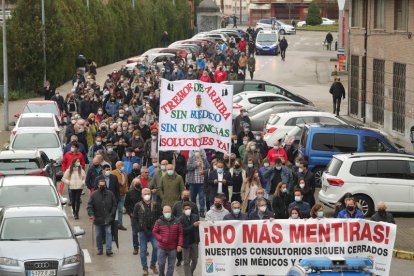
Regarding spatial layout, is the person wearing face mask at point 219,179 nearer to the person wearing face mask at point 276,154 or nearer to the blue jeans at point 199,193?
the blue jeans at point 199,193

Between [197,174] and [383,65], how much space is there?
17.6m

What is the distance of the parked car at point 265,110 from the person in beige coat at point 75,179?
36.8ft

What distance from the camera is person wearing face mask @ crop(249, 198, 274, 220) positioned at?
20.3 m

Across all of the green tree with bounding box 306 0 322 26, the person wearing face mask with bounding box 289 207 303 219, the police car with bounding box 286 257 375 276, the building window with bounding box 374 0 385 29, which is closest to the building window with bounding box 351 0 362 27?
the building window with bounding box 374 0 385 29

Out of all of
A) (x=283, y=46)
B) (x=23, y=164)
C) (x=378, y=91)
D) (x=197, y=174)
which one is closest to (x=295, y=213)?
(x=197, y=174)

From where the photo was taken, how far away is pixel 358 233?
734 inches

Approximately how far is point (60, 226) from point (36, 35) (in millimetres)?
33481

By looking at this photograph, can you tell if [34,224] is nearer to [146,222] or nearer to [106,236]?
[146,222]

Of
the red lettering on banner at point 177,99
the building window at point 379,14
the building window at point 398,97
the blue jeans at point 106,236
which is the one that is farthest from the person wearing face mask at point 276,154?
the building window at point 379,14

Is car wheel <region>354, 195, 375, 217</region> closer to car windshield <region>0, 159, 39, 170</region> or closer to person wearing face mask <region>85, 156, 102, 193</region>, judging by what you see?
person wearing face mask <region>85, 156, 102, 193</region>

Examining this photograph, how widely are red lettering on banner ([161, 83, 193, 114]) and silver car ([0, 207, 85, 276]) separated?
14.7 ft

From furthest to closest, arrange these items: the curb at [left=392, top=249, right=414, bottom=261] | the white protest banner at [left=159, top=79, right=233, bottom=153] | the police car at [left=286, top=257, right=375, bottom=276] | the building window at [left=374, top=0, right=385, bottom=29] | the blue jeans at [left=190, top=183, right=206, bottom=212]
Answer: the building window at [left=374, top=0, right=385, bottom=29]
the blue jeans at [left=190, top=183, right=206, bottom=212]
the white protest banner at [left=159, top=79, right=233, bottom=153]
the curb at [left=392, top=249, right=414, bottom=261]
the police car at [left=286, top=257, right=375, bottom=276]

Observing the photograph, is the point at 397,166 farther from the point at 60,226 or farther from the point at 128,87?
the point at 128,87

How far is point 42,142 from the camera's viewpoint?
106 ft
